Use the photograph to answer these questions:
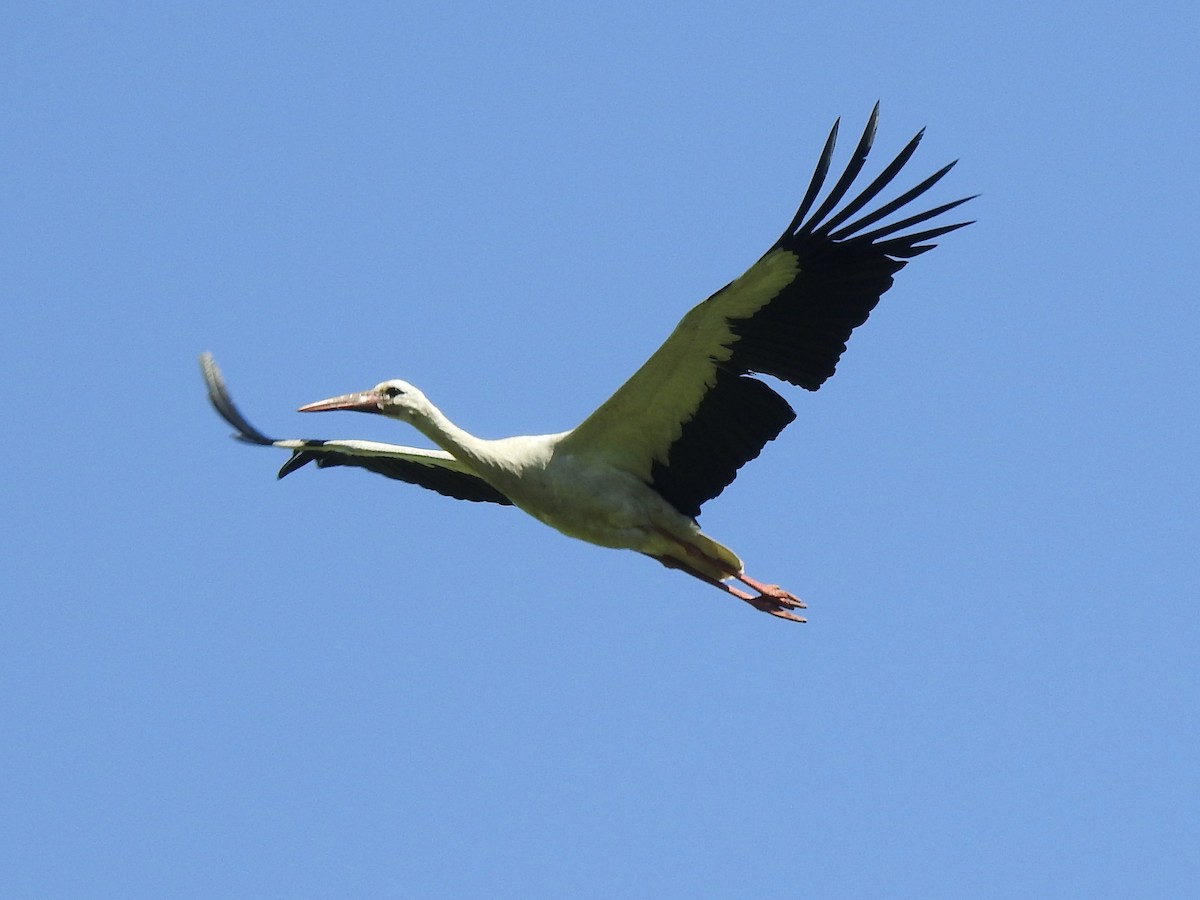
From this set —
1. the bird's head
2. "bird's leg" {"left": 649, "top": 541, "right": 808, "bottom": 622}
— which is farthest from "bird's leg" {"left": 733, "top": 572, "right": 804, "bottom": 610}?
the bird's head

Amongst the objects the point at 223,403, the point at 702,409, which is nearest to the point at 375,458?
the point at 223,403

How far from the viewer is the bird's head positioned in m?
11.2

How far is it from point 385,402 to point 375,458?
1.16 metres

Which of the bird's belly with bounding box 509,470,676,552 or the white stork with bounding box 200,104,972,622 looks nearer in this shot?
the white stork with bounding box 200,104,972,622

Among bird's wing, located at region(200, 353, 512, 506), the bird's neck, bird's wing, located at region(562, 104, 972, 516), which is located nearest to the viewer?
bird's wing, located at region(562, 104, 972, 516)

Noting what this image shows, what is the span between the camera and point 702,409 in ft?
35.3

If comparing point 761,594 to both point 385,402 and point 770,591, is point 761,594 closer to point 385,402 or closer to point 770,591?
point 770,591

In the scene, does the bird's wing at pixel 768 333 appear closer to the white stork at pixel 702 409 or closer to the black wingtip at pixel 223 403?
the white stork at pixel 702 409

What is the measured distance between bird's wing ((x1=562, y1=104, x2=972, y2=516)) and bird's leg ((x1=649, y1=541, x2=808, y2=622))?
0.73 m

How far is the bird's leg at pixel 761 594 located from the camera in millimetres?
11258

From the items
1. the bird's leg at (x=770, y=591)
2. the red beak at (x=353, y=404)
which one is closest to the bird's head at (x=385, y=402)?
the red beak at (x=353, y=404)

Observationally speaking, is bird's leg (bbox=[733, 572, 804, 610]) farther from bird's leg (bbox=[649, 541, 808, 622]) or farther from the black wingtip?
the black wingtip

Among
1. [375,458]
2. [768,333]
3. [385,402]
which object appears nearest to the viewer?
[768,333]

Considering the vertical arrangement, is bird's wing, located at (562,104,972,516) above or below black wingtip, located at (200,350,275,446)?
above
